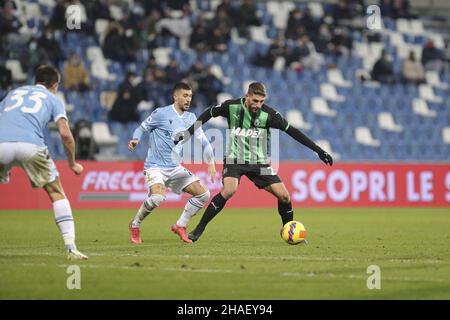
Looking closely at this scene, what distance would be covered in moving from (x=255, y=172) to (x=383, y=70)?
58.1ft

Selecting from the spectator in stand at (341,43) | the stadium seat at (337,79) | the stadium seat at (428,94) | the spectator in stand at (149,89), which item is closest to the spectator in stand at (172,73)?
the spectator in stand at (149,89)

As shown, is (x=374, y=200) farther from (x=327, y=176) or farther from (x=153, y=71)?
(x=153, y=71)

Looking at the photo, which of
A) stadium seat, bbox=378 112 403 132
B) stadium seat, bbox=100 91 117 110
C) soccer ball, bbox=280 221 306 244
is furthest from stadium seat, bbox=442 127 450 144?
soccer ball, bbox=280 221 306 244

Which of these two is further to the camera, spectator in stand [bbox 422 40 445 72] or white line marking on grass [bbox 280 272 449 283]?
spectator in stand [bbox 422 40 445 72]

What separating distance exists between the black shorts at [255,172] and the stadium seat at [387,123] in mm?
16272

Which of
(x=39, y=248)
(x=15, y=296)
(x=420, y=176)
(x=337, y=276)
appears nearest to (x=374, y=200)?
(x=420, y=176)

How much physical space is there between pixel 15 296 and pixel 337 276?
3.17m

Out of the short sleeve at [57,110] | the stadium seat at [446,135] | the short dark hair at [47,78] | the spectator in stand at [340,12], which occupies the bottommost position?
the short sleeve at [57,110]

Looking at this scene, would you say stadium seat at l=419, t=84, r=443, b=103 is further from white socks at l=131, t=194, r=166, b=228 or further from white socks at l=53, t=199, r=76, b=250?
white socks at l=53, t=199, r=76, b=250

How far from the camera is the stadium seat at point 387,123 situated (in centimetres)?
2849

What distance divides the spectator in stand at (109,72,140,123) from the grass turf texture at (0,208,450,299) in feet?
23.9

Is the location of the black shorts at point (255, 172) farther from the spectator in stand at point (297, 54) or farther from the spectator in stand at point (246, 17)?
the spectator in stand at point (246, 17)

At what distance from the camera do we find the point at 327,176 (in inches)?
923

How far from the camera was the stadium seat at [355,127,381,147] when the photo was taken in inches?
1085
